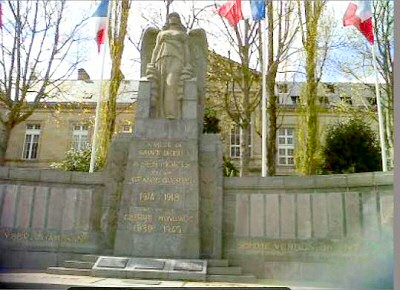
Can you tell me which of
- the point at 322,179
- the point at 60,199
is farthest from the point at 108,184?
the point at 322,179

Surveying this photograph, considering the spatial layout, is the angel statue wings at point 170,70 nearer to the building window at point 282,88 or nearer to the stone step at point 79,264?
the stone step at point 79,264

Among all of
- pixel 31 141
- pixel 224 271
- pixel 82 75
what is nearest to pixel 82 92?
pixel 82 75

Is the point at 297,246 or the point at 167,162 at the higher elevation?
the point at 167,162

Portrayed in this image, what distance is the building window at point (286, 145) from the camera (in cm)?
1251

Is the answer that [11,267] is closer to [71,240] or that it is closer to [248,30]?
[71,240]

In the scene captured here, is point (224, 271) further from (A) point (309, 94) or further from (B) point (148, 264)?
(A) point (309, 94)

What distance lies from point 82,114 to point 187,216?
7.02m

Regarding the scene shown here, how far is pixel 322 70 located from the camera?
981 cm

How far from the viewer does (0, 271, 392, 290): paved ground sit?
3.61 meters

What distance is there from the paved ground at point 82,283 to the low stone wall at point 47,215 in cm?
59

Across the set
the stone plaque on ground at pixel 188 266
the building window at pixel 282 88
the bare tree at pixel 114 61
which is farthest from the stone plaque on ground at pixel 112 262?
the building window at pixel 282 88

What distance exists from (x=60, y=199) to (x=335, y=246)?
127 inches

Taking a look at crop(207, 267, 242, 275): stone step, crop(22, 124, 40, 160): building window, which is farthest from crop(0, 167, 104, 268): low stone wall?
crop(22, 124, 40, 160): building window

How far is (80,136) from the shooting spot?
11.0m
